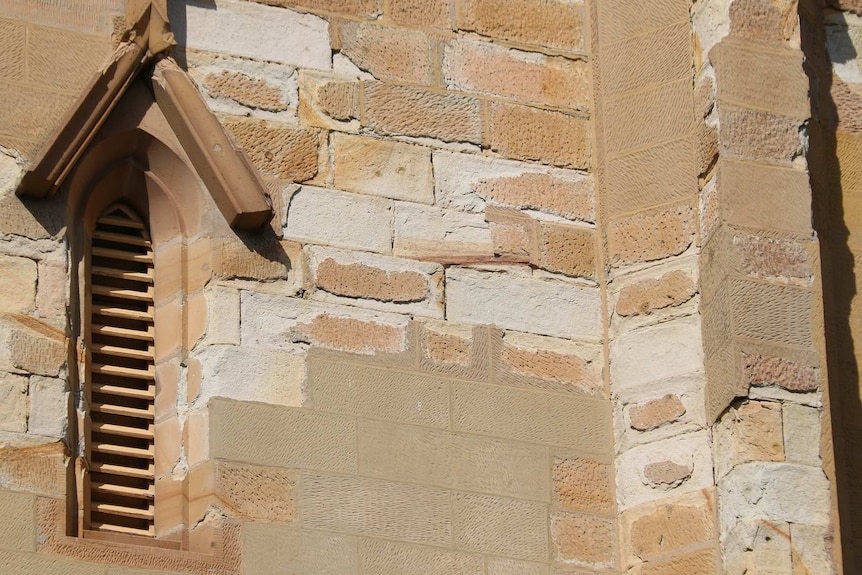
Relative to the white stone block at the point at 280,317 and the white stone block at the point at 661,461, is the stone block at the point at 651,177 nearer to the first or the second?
the white stone block at the point at 661,461

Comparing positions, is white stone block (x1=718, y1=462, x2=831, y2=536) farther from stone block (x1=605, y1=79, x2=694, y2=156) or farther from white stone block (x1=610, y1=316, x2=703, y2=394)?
stone block (x1=605, y1=79, x2=694, y2=156)

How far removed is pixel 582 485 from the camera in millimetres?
8859

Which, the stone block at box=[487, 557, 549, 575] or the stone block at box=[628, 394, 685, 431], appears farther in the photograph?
the stone block at box=[628, 394, 685, 431]

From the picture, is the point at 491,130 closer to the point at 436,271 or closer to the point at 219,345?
the point at 436,271

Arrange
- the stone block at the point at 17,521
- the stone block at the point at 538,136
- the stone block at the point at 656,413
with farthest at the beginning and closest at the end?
the stone block at the point at 538,136, the stone block at the point at 656,413, the stone block at the point at 17,521

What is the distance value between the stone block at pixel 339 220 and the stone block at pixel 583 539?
44.5 inches

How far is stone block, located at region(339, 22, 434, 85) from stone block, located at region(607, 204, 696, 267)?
0.89 metres

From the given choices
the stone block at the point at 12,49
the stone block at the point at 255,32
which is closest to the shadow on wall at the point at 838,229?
the stone block at the point at 255,32

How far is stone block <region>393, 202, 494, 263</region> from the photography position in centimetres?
902

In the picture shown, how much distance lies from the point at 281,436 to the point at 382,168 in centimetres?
114

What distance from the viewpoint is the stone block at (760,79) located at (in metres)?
9.17

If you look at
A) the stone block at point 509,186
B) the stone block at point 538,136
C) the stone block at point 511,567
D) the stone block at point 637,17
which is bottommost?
the stone block at point 511,567

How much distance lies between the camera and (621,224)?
365 inches

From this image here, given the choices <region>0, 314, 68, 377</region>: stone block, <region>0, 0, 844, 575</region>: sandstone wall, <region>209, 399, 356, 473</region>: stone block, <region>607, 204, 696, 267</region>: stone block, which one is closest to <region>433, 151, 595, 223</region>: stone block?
<region>0, 0, 844, 575</region>: sandstone wall
